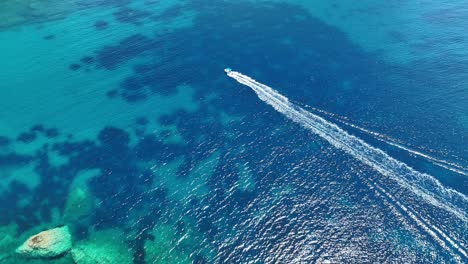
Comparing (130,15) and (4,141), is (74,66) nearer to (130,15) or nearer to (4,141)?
(4,141)

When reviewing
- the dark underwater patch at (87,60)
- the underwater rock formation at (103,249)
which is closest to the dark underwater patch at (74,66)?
the dark underwater patch at (87,60)

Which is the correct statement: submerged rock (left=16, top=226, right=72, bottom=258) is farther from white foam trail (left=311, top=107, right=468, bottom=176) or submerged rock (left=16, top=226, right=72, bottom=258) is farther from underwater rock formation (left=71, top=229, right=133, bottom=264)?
white foam trail (left=311, top=107, right=468, bottom=176)

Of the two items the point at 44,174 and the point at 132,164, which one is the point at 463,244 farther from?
the point at 44,174

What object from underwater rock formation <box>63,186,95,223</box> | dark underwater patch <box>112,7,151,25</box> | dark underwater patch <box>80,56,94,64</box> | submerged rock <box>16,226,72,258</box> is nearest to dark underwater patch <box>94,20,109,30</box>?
dark underwater patch <box>112,7,151,25</box>

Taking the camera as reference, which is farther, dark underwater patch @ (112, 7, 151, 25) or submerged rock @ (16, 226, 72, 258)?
dark underwater patch @ (112, 7, 151, 25)

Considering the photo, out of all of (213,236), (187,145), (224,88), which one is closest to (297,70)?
Answer: (224,88)

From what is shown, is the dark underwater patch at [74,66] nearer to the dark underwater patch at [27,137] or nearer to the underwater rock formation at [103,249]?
the dark underwater patch at [27,137]
